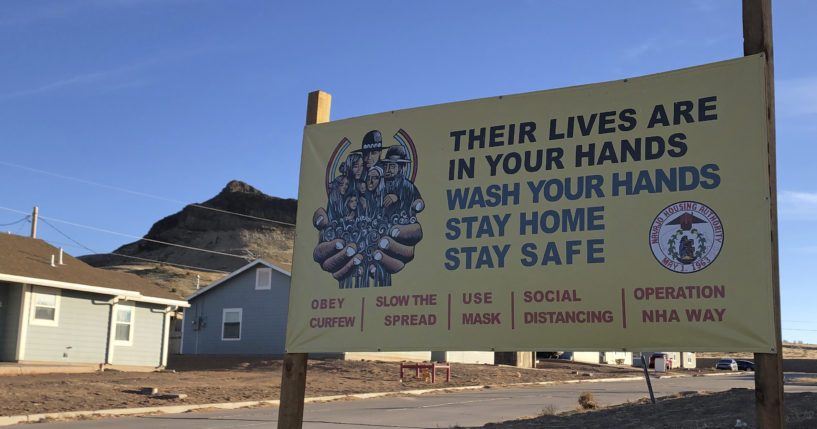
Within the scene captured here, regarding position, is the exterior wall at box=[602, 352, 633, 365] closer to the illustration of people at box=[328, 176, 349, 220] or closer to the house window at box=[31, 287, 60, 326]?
the house window at box=[31, 287, 60, 326]

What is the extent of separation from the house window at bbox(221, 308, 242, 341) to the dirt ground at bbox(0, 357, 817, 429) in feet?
8.52

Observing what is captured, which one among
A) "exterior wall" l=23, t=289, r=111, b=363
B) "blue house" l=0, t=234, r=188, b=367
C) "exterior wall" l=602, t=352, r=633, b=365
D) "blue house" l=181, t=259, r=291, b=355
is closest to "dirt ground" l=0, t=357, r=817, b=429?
"exterior wall" l=23, t=289, r=111, b=363

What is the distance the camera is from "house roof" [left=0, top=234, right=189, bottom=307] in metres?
26.0

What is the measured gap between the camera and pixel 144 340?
31.1m

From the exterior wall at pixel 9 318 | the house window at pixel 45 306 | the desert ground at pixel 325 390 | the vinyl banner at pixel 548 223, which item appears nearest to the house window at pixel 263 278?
the desert ground at pixel 325 390

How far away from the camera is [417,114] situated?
6867 mm

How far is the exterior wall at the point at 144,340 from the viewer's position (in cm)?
2987

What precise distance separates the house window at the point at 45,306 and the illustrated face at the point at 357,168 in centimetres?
2291

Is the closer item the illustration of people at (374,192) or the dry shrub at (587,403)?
the illustration of people at (374,192)

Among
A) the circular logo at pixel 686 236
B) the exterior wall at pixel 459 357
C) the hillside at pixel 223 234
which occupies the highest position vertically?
the hillside at pixel 223 234

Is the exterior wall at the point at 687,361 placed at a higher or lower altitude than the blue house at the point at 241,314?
lower

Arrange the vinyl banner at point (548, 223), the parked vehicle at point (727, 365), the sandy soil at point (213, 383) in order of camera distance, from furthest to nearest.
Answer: the parked vehicle at point (727, 365), the sandy soil at point (213, 383), the vinyl banner at point (548, 223)

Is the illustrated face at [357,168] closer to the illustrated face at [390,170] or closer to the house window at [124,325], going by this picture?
the illustrated face at [390,170]

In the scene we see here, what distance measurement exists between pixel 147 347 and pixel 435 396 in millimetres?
12784
